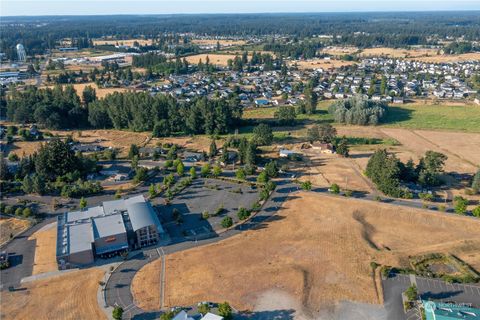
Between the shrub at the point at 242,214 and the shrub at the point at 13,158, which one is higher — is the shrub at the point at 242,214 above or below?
below

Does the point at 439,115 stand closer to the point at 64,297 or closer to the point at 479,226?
the point at 479,226

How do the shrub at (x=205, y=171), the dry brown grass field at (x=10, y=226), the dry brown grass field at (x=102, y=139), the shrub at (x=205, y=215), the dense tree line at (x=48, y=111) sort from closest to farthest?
the dry brown grass field at (x=10, y=226) → the shrub at (x=205, y=215) → the shrub at (x=205, y=171) → the dry brown grass field at (x=102, y=139) → the dense tree line at (x=48, y=111)

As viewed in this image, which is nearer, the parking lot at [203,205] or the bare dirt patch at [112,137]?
the parking lot at [203,205]

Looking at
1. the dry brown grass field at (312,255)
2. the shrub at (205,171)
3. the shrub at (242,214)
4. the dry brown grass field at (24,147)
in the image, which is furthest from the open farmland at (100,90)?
the dry brown grass field at (312,255)

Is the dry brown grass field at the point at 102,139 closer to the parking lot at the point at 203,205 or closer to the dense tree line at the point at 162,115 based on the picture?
the dense tree line at the point at 162,115

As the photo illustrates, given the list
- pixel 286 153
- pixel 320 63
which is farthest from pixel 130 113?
pixel 320 63

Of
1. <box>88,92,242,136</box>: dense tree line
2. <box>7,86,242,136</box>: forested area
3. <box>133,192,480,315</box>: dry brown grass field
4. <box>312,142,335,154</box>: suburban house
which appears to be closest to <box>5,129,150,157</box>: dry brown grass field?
<box>7,86,242,136</box>: forested area

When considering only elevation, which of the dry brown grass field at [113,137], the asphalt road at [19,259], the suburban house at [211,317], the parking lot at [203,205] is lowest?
the asphalt road at [19,259]

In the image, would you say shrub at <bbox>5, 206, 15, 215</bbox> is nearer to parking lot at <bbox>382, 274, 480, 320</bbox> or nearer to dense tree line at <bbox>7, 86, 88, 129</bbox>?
dense tree line at <bbox>7, 86, 88, 129</bbox>
